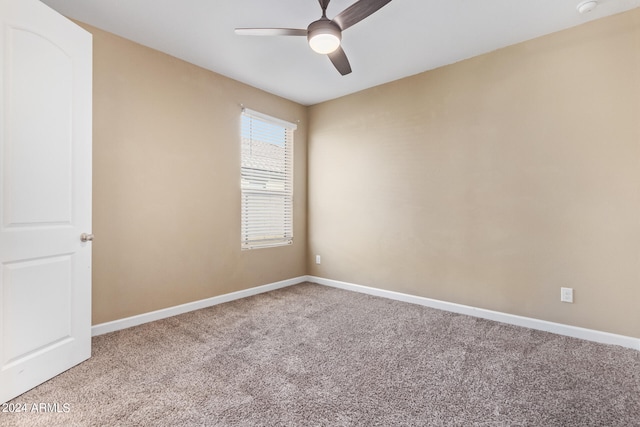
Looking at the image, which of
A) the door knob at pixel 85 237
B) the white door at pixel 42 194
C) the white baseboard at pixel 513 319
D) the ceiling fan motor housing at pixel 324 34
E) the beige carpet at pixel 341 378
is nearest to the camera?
the beige carpet at pixel 341 378

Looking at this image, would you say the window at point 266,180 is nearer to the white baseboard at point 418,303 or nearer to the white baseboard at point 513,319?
the white baseboard at point 418,303

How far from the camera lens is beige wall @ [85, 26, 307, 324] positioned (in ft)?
8.75

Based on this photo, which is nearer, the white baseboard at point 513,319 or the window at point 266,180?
the white baseboard at point 513,319

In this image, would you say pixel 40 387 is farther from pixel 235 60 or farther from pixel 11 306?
pixel 235 60

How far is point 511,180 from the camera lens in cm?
Answer: 289

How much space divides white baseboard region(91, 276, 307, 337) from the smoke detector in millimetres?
4065

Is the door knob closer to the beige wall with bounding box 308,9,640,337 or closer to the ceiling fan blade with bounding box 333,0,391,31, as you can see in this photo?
the ceiling fan blade with bounding box 333,0,391,31

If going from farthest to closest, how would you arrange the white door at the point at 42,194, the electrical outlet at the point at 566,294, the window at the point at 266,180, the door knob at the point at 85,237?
the window at the point at 266,180, the electrical outlet at the point at 566,294, the door knob at the point at 85,237, the white door at the point at 42,194

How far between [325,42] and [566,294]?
286 centimetres

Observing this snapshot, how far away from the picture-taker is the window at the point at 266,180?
12.5 feet

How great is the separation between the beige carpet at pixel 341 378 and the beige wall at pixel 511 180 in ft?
1.56

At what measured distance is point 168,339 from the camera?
2.53 meters

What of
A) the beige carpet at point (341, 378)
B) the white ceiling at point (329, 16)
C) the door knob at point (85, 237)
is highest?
the white ceiling at point (329, 16)

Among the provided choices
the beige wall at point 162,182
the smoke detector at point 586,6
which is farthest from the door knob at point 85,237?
the smoke detector at point 586,6
